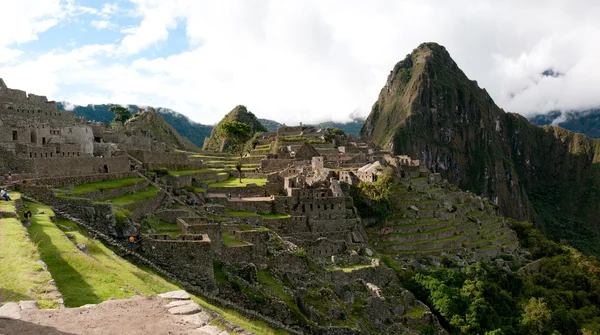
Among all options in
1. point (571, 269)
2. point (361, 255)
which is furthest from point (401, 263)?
point (571, 269)

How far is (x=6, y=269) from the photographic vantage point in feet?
37.3

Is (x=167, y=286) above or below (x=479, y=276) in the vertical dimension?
above

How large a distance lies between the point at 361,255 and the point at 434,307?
660 cm

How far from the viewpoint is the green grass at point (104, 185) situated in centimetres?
2531

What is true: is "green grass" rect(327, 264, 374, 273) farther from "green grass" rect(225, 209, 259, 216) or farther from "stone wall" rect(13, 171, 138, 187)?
"stone wall" rect(13, 171, 138, 187)

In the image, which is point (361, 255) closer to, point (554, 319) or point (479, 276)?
point (479, 276)

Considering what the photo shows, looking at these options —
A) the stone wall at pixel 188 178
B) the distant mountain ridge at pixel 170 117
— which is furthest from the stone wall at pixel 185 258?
the distant mountain ridge at pixel 170 117

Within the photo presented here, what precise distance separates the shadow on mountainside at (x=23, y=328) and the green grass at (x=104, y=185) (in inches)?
636

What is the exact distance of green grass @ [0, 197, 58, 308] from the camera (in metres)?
10.3

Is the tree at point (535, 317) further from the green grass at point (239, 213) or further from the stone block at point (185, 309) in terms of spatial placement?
the stone block at point (185, 309)

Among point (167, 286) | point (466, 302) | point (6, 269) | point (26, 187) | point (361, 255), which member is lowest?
point (466, 302)

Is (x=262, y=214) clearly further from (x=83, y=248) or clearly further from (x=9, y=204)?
(x=83, y=248)

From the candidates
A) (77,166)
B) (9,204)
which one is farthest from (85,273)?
(77,166)

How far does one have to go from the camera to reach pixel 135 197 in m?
27.8
